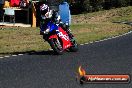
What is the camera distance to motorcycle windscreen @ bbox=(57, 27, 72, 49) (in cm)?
1491

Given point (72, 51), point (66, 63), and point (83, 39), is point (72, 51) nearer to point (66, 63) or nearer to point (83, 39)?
point (66, 63)

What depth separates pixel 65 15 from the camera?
26422 mm

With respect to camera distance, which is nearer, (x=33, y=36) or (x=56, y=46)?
(x=56, y=46)

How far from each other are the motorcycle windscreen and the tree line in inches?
919

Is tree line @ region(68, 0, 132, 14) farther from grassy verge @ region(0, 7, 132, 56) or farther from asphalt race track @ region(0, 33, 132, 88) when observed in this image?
asphalt race track @ region(0, 33, 132, 88)

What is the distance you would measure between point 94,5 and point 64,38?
24.7 m

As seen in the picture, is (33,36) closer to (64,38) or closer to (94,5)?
(64,38)

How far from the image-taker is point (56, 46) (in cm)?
1462

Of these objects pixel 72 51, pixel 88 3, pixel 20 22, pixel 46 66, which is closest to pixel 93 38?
pixel 72 51

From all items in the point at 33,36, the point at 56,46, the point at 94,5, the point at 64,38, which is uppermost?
the point at 64,38

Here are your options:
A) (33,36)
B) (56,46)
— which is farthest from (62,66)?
(33,36)

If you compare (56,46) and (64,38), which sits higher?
(64,38)

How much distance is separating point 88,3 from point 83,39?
63.6 feet

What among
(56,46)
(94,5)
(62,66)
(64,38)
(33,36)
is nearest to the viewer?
(62,66)
